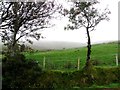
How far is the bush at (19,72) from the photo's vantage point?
108 ft

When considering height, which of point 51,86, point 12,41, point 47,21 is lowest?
point 51,86

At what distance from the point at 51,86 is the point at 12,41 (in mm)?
8607

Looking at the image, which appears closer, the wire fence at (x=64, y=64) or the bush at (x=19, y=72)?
the bush at (x=19, y=72)

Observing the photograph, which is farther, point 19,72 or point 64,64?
point 64,64

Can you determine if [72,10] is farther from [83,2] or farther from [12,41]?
[12,41]

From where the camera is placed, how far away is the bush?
1297 inches

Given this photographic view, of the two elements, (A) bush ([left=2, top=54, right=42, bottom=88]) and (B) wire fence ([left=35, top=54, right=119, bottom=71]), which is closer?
(A) bush ([left=2, top=54, right=42, bottom=88])

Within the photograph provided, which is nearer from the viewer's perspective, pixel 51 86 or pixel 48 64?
pixel 51 86

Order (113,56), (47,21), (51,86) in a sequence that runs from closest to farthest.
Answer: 1. (51,86)
2. (47,21)
3. (113,56)

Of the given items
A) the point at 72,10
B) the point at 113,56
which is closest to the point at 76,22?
the point at 72,10

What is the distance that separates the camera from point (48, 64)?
44.7 meters

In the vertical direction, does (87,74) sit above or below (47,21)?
below

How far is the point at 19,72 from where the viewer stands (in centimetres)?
3381

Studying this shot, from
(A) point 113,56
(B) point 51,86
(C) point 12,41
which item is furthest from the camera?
(A) point 113,56
